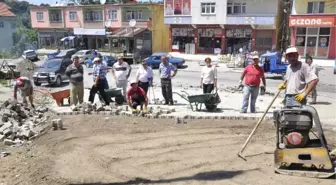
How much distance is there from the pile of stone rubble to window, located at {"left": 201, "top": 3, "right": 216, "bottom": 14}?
94.1 feet

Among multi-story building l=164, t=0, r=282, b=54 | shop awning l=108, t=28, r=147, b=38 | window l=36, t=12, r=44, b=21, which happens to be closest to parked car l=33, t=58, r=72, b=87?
multi-story building l=164, t=0, r=282, b=54

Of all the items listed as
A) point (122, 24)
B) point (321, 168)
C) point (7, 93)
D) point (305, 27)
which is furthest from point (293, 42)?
point (321, 168)

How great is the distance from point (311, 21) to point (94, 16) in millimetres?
28302

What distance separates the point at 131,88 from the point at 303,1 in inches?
1089

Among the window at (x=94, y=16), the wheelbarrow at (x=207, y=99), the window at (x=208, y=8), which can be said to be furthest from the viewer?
the window at (x=94, y=16)

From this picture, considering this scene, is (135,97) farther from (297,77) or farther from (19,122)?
(297,77)

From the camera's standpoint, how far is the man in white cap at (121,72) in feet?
41.4

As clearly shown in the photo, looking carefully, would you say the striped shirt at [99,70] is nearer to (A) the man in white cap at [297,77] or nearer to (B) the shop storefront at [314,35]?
(A) the man in white cap at [297,77]

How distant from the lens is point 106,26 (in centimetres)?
4619

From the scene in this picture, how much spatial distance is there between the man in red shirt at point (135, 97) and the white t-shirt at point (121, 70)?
8.08 feet

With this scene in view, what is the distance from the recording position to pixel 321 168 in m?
5.63

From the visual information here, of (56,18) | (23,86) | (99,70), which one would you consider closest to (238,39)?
(99,70)

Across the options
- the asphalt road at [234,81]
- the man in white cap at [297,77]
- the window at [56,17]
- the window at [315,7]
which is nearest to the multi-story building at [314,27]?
the window at [315,7]

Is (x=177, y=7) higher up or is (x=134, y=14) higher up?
(x=177, y=7)
